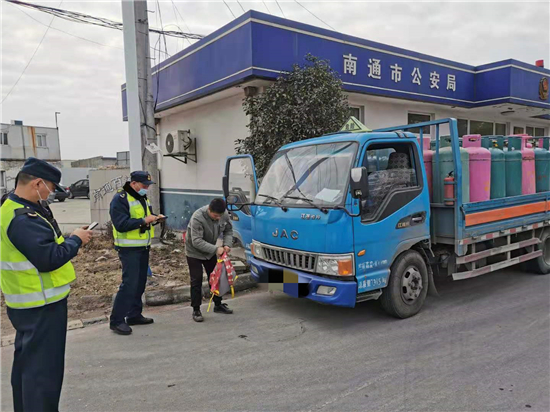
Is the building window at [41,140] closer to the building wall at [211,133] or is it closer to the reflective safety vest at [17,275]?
the building wall at [211,133]

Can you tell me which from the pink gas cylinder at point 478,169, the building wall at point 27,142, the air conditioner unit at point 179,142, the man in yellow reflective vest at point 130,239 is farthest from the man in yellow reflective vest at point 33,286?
the building wall at point 27,142

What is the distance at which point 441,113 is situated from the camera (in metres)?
12.7

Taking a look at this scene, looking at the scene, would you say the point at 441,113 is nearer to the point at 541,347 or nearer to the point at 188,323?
the point at 541,347

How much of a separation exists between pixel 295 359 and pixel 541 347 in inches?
97.9

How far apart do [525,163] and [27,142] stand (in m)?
42.0

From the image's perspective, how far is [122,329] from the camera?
4504mm

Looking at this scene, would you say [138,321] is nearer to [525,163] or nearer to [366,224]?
[366,224]

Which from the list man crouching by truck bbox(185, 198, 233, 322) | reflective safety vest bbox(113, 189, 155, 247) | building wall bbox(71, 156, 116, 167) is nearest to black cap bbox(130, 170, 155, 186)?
reflective safety vest bbox(113, 189, 155, 247)

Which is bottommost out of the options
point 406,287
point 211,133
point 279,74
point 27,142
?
point 406,287

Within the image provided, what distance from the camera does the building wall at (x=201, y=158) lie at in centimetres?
950

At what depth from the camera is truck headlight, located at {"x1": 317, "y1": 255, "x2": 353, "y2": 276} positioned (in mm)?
4176

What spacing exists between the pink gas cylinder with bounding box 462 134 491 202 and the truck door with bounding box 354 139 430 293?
2.90 ft

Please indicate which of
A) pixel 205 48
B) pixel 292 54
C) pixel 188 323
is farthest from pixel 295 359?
pixel 205 48

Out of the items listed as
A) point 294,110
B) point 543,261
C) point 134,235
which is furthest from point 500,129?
point 134,235
